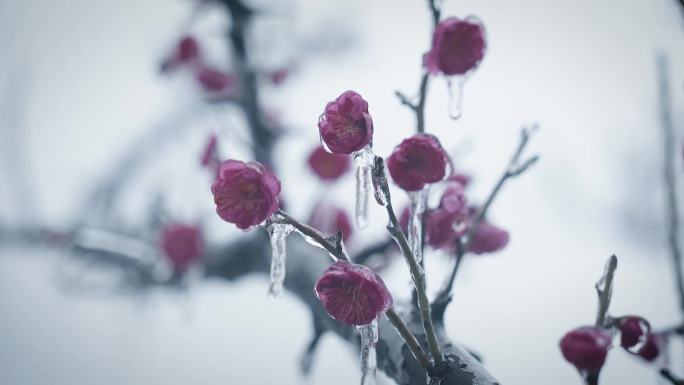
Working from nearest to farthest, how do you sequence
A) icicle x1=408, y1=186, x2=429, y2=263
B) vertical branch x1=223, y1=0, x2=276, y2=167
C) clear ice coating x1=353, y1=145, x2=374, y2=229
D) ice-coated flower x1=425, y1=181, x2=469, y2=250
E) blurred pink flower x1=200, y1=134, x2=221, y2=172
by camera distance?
clear ice coating x1=353, y1=145, x2=374, y2=229 < icicle x1=408, y1=186, x2=429, y2=263 < ice-coated flower x1=425, y1=181, x2=469, y2=250 < blurred pink flower x1=200, y1=134, x2=221, y2=172 < vertical branch x1=223, y1=0, x2=276, y2=167

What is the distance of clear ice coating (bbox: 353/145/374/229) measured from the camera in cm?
79

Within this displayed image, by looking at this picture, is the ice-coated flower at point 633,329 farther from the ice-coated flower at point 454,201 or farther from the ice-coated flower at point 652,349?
the ice-coated flower at point 454,201

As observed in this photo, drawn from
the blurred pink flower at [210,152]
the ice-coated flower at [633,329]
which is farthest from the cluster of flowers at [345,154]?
the blurred pink flower at [210,152]

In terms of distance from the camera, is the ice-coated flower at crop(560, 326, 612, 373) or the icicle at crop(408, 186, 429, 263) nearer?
the ice-coated flower at crop(560, 326, 612, 373)

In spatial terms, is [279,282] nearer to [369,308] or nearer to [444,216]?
[369,308]

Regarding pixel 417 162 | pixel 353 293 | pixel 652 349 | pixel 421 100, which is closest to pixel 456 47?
pixel 421 100

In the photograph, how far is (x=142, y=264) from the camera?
90.8 inches

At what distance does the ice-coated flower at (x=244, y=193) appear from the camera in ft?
2.55

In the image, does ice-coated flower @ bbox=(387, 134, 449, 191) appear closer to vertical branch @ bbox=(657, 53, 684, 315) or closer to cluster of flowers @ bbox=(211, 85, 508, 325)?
cluster of flowers @ bbox=(211, 85, 508, 325)

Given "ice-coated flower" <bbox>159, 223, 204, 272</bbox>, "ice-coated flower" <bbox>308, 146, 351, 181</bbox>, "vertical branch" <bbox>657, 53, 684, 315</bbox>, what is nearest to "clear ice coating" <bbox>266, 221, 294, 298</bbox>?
"vertical branch" <bbox>657, 53, 684, 315</bbox>

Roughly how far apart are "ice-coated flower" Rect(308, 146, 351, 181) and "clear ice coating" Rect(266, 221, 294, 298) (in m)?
1.04

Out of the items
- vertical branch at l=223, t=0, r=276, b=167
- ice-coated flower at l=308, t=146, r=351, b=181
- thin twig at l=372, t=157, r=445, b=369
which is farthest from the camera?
vertical branch at l=223, t=0, r=276, b=167

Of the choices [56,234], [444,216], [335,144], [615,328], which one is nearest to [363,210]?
[335,144]

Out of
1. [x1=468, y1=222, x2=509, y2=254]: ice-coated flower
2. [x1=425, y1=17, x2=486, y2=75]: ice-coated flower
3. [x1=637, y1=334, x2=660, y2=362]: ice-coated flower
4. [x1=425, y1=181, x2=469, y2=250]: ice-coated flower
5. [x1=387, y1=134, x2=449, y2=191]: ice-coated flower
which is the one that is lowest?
[x1=637, y1=334, x2=660, y2=362]: ice-coated flower
